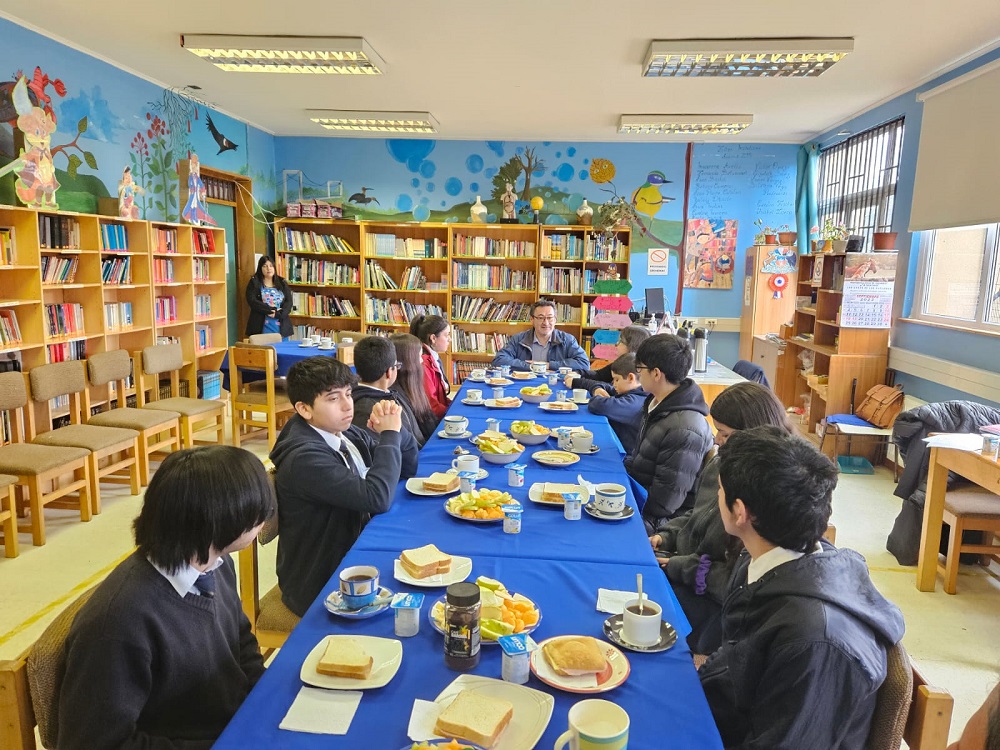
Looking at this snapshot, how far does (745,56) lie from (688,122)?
1999 millimetres

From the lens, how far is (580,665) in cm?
127

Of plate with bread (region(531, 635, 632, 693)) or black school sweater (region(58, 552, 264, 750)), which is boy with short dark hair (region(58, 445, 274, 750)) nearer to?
black school sweater (region(58, 552, 264, 750))

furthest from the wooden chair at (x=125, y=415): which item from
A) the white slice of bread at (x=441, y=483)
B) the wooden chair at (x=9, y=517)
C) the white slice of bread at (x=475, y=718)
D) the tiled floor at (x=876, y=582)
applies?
the white slice of bread at (x=475, y=718)

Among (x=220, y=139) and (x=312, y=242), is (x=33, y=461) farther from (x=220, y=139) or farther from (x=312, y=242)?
(x=312, y=242)

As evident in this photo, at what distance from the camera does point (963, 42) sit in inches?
170

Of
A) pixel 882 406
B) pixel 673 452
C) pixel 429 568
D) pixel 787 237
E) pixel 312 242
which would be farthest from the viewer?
pixel 312 242

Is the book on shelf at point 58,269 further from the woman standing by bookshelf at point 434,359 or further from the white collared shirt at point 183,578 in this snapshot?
the white collared shirt at point 183,578

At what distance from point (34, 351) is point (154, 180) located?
2.13 m

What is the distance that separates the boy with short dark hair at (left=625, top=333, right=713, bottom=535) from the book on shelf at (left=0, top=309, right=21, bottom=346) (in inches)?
150

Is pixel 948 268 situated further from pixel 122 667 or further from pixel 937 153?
pixel 122 667

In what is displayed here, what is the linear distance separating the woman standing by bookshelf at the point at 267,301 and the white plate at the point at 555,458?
4928 mm

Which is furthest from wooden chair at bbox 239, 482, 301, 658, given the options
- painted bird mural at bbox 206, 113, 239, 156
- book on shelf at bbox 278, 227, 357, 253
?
book on shelf at bbox 278, 227, 357, 253

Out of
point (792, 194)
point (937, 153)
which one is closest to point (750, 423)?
point (937, 153)

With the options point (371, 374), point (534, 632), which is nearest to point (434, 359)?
point (371, 374)
